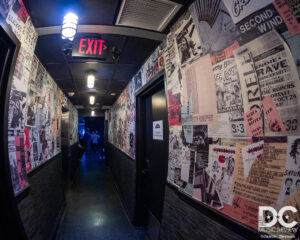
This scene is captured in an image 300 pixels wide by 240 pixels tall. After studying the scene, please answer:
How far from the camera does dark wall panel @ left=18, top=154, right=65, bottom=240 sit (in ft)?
5.88

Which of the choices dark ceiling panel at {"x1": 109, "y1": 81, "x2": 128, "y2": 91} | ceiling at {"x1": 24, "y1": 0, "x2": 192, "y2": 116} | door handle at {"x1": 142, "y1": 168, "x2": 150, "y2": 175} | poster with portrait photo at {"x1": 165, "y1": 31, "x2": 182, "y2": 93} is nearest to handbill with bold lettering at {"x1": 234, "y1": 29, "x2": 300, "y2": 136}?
poster with portrait photo at {"x1": 165, "y1": 31, "x2": 182, "y2": 93}

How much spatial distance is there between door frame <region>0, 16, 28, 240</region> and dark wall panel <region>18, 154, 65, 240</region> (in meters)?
0.19

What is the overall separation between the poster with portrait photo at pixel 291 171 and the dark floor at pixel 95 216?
8.43ft

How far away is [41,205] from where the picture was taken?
2346mm

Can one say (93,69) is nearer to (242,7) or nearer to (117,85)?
(117,85)

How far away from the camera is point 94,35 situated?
6.91 feet

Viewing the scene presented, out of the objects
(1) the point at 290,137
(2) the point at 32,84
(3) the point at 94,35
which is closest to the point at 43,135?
(2) the point at 32,84

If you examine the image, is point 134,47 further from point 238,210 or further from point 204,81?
point 238,210

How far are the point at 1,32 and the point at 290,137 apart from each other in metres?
1.84

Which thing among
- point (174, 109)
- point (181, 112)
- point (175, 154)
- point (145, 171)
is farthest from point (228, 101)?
point (145, 171)

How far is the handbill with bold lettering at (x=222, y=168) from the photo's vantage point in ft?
3.53

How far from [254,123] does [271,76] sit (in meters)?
0.25

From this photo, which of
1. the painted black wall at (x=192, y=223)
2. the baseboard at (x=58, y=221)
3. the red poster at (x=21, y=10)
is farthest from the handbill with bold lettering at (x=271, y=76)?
the baseboard at (x=58, y=221)

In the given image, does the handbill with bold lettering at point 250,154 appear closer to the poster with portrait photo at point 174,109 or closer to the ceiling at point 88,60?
the poster with portrait photo at point 174,109
